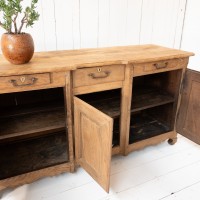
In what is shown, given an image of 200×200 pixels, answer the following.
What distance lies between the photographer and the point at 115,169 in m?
1.84

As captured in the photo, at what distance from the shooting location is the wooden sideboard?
1364mm

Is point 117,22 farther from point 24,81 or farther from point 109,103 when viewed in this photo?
point 24,81

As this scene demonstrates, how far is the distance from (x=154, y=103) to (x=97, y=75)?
0.66 meters

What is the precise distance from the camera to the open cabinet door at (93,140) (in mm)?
1292

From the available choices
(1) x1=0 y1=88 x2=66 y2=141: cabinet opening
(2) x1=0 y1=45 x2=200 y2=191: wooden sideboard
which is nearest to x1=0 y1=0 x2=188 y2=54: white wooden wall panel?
(2) x1=0 y1=45 x2=200 y2=191: wooden sideboard

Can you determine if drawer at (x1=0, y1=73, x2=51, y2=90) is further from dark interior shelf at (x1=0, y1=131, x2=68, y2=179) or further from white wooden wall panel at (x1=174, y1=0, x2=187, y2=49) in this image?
white wooden wall panel at (x1=174, y1=0, x2=187, y2=49)

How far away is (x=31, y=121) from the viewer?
5.32 feet

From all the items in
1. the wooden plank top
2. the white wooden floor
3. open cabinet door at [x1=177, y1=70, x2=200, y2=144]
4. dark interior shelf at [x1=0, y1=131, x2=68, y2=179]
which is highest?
the wooden plank top

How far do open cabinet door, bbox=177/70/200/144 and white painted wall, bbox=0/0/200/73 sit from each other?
2.53ft

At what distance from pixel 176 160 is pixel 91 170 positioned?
34.1 inches

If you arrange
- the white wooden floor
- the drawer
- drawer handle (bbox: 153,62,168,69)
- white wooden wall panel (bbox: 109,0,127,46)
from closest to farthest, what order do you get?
the drawer → the white wooden floor → drawer handle (bbox: 153,62,168,69) → white wooden wall panel (bbox: 109,0,127,46)

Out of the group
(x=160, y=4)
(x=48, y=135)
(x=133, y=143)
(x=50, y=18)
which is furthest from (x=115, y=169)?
Result: (x=160, y=4)

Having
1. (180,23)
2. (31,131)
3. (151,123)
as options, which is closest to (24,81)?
(31,131)

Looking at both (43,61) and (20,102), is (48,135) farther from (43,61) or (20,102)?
(43,61)
